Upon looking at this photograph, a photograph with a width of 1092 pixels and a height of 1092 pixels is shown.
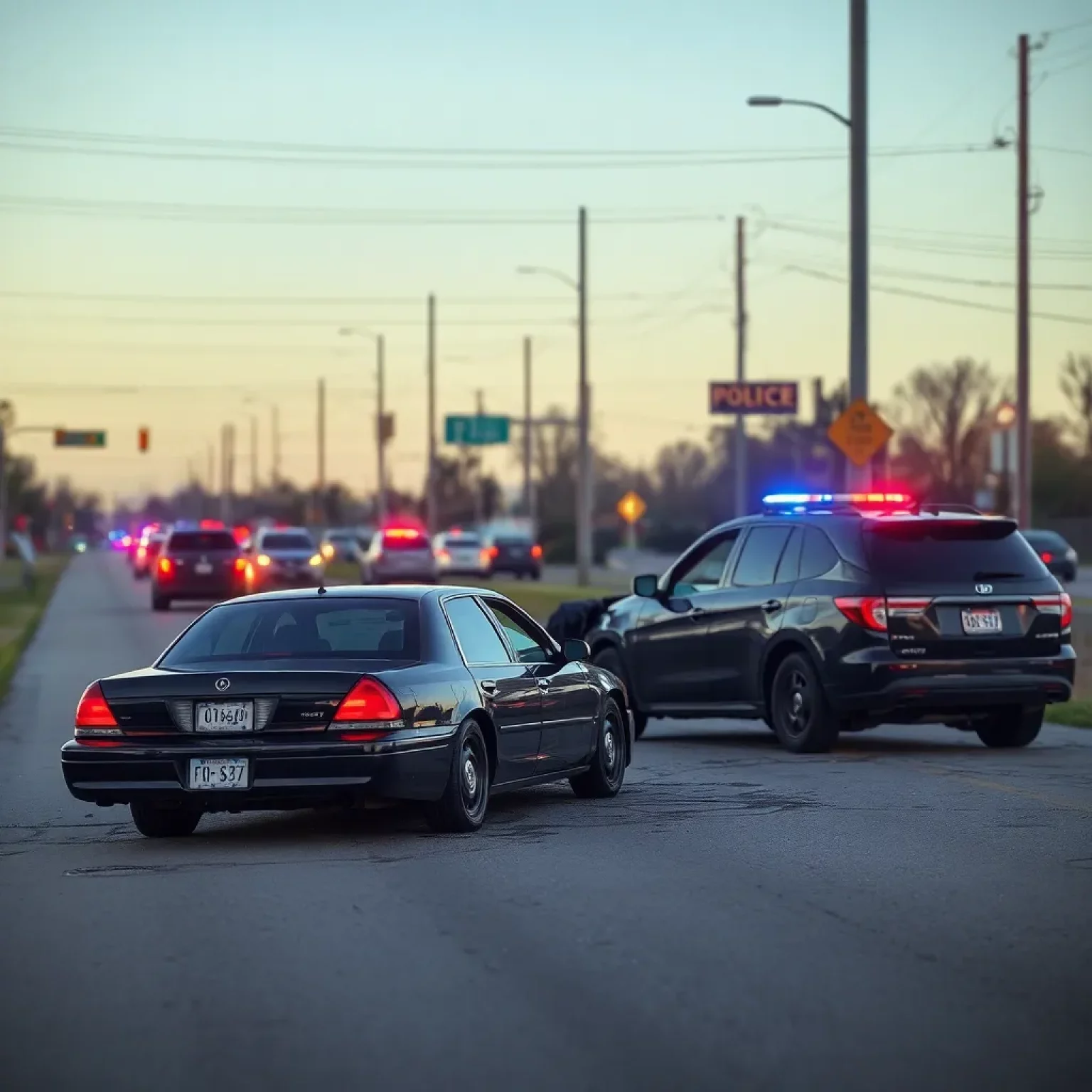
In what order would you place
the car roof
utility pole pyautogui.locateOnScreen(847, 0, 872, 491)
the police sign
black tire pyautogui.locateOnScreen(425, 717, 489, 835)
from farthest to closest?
the police sign < utility pole pyautogui.locateOnScreen(847, 0, 872, 491) < the car roof < black tire pyautogui.locateOnScreen(425, 717, 489, 835)

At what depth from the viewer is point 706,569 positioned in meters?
18.2

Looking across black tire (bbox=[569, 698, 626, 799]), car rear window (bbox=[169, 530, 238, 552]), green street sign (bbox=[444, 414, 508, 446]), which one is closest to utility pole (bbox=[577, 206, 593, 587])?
car rear window (bbox=[169, 530, 238, 552])

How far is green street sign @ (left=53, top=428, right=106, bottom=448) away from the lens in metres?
117

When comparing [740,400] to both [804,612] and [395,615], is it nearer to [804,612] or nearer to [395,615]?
[804,612]

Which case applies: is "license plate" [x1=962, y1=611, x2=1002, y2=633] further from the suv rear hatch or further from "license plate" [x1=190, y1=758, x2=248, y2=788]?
"license plate" [x1=190, y1=758, x2=248, y2=788]

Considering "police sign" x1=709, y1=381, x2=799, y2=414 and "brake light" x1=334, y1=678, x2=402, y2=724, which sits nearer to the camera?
"brake light" x1=334, y1=678, x2=402, y2=724

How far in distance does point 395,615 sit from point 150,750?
1617 millimetres

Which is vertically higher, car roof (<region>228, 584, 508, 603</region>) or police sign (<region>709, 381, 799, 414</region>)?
police sign (<region>709, 381, 799, 414</region>)

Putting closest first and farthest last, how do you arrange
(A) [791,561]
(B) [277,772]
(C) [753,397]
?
(B) [277,772], (A) [791,561], (C) [753,397]

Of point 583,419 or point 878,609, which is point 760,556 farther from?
point 583,419

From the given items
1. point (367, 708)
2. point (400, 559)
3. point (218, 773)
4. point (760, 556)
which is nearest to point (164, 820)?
point (218, 773)

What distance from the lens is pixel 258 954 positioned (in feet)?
27.2

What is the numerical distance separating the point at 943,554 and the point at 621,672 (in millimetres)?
3474

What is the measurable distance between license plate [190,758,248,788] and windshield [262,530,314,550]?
141 feet
